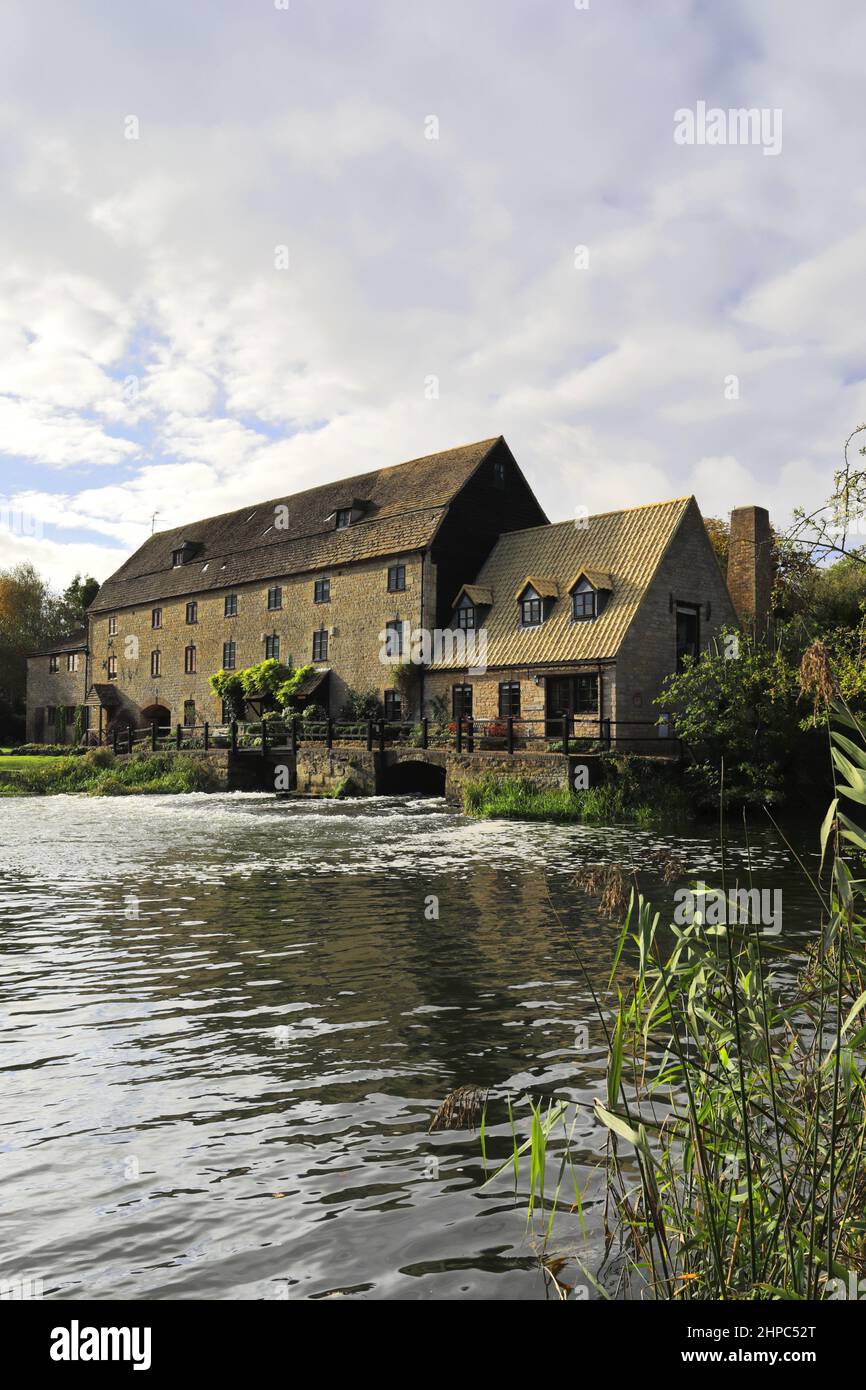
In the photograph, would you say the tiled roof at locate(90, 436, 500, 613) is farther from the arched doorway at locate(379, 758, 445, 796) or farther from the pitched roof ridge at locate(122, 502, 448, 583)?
the arched doorway at locate(379, 758, 445, 796)

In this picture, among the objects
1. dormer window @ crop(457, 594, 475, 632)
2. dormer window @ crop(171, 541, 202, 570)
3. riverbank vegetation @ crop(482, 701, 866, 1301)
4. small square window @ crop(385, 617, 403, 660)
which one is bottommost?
riverbank vegetation @ crop(482, 701, 866, 1301)

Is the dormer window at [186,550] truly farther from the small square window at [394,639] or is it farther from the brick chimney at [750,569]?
the brick chimney at [750,569]

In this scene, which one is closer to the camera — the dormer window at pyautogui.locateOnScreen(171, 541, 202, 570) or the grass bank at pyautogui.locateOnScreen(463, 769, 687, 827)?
the grass bank at pyautogui.locateOnScreen(463, 769, 687, 827)

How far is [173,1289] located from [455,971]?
16.6ft

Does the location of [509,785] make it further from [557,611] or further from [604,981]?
[604,981]

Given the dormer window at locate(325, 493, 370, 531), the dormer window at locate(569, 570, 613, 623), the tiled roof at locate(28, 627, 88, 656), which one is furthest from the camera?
the tiled roof at locate(28, 627, 88, 656)

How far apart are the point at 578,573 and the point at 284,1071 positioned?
86.1 feet

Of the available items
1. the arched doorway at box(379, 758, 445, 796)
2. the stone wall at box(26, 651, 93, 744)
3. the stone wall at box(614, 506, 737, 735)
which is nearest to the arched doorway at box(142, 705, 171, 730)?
the stone wall at box(26, 651, 93, 744)

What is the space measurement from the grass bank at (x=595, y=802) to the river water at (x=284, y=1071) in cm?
813

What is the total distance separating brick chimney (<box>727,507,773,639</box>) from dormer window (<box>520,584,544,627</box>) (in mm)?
6927

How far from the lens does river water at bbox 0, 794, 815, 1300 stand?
12.7 ft

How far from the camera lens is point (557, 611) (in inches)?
1249

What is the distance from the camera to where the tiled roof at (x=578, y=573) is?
29.7 meters

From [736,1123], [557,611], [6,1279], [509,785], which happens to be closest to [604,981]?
[736,1123]
